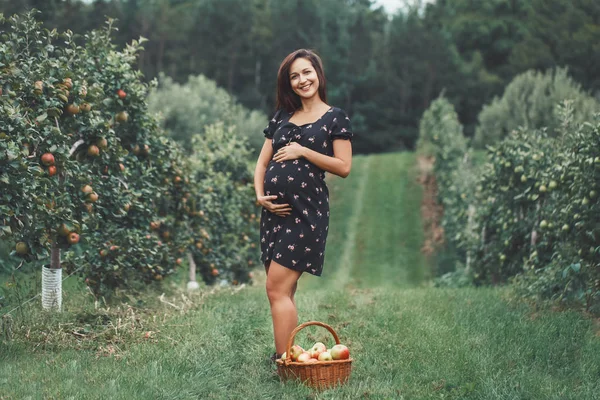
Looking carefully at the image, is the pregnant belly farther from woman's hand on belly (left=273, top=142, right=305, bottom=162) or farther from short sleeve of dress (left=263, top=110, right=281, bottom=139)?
short sleeve of dress (left=263, top=110, right=281, bottom=139)

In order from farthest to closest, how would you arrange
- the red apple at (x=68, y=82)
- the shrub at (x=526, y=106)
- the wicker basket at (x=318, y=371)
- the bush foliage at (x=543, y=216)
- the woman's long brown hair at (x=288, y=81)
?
the shrub at (x=526, y=106), the bush foliage at (x=543, y=216), the red apple at (x=68, y=82), the woman's long brown hair at (x=288, y=81), the wicker basket at (x=318, y=371)

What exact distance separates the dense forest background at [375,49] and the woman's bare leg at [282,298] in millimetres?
39562

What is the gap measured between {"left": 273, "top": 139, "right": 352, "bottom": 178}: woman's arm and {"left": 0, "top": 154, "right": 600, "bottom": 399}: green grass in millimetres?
1195

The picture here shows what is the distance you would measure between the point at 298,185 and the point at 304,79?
2.08 feet

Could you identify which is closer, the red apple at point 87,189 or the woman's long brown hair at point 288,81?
the woman's long brown hair at point 288,81

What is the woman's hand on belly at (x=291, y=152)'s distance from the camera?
163 inches

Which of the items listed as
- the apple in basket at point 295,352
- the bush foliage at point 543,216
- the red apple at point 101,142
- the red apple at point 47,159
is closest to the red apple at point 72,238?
the red apple at point 47,159

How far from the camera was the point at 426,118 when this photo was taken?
30.6 meters

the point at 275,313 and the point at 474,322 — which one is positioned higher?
the point at 275,313

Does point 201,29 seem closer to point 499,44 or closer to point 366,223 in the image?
point 499,44

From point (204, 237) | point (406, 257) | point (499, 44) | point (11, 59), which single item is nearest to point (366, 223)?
point (406, 257)

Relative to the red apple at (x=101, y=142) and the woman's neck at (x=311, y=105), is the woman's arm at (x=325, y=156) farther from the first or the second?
the red apple at (x=101, y=142)

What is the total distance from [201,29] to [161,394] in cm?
4427

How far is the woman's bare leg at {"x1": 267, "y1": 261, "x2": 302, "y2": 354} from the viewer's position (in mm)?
4109
